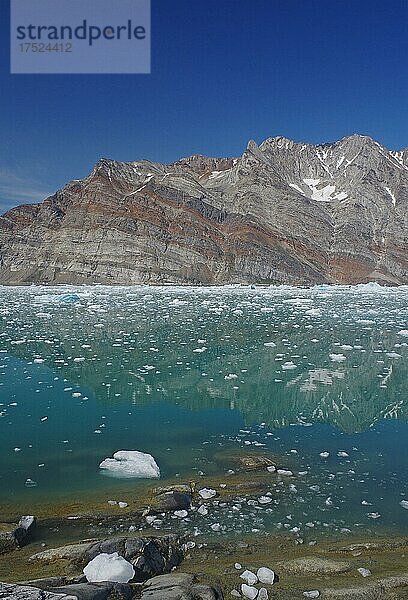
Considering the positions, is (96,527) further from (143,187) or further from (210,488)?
(143,187)

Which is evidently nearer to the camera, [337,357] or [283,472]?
[283,472]

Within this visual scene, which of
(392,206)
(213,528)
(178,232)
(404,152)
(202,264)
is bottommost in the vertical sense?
(213,528)

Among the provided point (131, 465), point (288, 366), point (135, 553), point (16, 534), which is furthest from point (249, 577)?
point (288, 366)

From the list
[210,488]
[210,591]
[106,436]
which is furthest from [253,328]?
[210,591]

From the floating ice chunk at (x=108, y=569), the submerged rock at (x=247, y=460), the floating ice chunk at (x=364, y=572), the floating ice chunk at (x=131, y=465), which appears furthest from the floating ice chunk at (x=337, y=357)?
the floating ice chunk at (x=108, y=569)

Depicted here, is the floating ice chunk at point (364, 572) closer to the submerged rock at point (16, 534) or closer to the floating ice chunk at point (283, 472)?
the floating ice chunk at point (283, 472)

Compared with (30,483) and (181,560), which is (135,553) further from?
(30,483)
